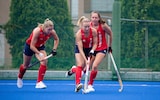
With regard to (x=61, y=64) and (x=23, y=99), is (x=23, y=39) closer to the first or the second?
(x=61, y=64)

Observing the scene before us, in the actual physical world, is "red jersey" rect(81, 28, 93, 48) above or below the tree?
above

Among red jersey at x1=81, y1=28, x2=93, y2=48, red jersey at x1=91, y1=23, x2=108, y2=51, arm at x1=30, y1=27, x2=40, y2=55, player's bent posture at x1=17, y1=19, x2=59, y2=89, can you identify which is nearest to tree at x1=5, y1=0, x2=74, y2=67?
player's bent posture at x1=17, y1=19, x2=59, y2=89

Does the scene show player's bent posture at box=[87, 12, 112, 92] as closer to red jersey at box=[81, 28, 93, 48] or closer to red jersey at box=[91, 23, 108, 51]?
red jersey at box=[91, 23, 108, 51]

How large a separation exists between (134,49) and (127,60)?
1.40 ft

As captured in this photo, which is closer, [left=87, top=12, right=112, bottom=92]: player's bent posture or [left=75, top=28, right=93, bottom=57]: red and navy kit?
[left=75, top=28, right=93, bottom=57]: red and navy kit

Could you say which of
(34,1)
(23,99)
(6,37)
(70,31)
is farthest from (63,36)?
(23,99)

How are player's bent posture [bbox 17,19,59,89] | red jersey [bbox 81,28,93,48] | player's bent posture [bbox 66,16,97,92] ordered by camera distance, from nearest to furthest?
1. player's bent posture [bbox 66,16,97,92]
2. red jersey [bbox 81,28,93,48]
3. player's bent posture [bbox 17,19,59,89]

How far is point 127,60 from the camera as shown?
17.4 meters

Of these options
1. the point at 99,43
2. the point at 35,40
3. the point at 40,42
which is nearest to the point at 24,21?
the point at 40,42

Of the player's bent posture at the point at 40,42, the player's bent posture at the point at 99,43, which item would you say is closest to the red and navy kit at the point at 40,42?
the player's bent posture at the point at 40,42

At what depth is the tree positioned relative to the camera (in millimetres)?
17609

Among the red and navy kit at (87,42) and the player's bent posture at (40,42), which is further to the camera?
the player's bent posture at (40,42)

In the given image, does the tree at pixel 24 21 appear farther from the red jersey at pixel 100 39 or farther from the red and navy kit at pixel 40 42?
the red jersey at pixel 100 39

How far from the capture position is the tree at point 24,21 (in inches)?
693
